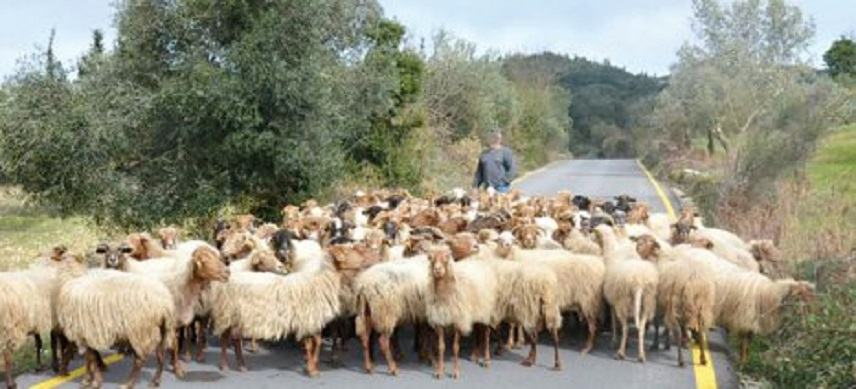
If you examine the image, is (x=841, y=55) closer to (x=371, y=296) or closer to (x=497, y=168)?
(x=497, y=168)

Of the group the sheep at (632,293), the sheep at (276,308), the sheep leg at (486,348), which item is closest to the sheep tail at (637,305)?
the sheep at (632,293)

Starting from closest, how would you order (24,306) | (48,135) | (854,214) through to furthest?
(24,306)
(854,214)
(48,135)

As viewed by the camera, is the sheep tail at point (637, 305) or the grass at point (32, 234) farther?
the grass at point (32, 234)

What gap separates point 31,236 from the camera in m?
25.4

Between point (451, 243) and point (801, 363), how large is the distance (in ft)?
13.5

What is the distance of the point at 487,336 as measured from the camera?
10.1 m

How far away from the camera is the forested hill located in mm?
106625

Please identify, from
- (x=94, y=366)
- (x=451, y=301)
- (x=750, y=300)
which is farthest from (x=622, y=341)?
(x=94, y=366)

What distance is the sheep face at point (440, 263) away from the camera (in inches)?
371

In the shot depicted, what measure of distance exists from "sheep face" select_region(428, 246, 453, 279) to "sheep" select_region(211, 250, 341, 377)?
3.65ft

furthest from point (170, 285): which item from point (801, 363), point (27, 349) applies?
point (801, 363)

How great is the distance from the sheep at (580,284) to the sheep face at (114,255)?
4.35 meters

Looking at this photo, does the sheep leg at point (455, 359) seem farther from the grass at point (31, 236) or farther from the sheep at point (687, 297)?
the grass at point (31, 236)

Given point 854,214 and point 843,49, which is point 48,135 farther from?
point 843,49
